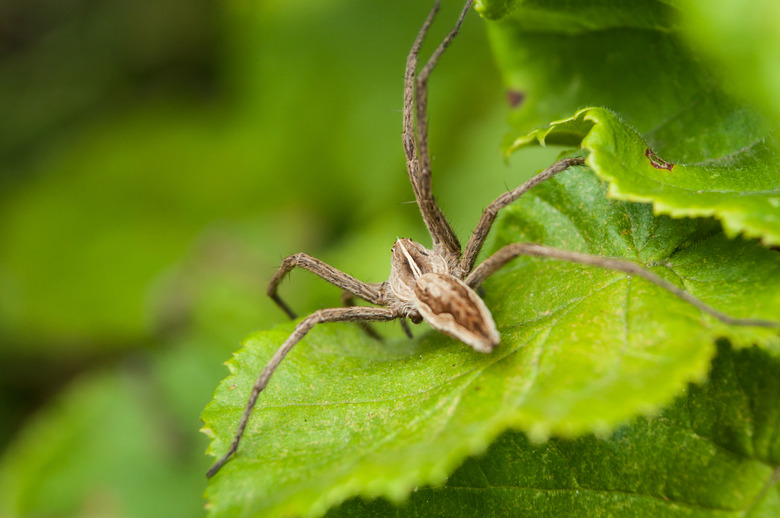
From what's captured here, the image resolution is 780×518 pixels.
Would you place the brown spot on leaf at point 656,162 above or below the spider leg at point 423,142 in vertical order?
below

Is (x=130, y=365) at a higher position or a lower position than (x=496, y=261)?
higher

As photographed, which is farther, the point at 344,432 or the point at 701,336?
the point at 344,432

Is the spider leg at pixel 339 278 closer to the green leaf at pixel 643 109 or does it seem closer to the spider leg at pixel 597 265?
the spider leg at pixel 597 265

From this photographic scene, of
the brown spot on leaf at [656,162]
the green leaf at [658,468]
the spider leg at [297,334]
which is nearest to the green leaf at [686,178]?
the brown spot on leaf at [656,162]

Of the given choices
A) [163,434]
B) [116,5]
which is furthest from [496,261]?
[116,5]

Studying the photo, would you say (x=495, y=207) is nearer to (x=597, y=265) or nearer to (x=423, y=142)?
(x=423, y=142)

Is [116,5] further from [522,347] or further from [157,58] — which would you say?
[522,347]

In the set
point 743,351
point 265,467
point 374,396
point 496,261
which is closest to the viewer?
point 743,351
